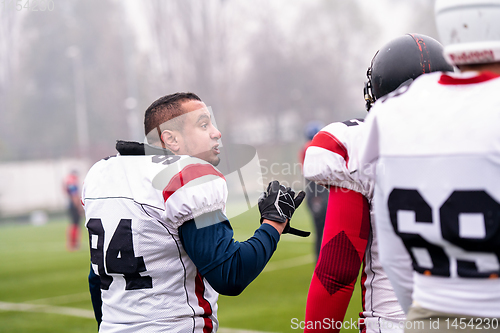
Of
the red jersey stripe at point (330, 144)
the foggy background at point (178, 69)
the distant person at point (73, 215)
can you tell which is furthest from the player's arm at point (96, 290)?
the foggy background at point (178, 69)

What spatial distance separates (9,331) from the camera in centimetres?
542

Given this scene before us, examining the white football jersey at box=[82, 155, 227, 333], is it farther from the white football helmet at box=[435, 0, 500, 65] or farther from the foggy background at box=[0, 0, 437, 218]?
the foggy background at box=[0, 0, 437, 218]

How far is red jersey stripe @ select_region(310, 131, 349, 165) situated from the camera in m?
1.82

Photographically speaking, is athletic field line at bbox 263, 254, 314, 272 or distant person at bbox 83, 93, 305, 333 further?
athletic field line at bbox 263, 254, 314, 272

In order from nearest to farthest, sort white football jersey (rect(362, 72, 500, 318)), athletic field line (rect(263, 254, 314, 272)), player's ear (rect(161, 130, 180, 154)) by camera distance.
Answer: white football jersey (rect(362, 72, 500, 318)), player's ear (rect(161, 130, 180, 154)), athletic field line (rect(263, 254, 314, 272))

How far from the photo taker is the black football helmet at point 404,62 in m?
1.90

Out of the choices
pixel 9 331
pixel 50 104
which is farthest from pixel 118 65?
pixel 9 331

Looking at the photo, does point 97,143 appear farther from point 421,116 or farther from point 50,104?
point 421,116

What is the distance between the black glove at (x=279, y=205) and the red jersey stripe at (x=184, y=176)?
0.29m

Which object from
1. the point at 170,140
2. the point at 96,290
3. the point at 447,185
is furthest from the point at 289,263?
the point at 447,185

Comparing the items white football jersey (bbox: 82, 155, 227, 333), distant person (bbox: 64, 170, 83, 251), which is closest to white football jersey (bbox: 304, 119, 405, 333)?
white football jersey (bbox: 82, 155, 227, 333)

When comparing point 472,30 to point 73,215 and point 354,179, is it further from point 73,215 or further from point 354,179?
point 73,215

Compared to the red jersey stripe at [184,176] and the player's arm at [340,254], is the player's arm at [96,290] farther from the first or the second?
the player's arm at [340,254]

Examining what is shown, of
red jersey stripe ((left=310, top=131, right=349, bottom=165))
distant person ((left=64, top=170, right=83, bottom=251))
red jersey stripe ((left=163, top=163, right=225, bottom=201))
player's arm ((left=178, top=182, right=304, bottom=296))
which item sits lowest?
distant person ((left=64, top=170, right=83, bottom=251))
